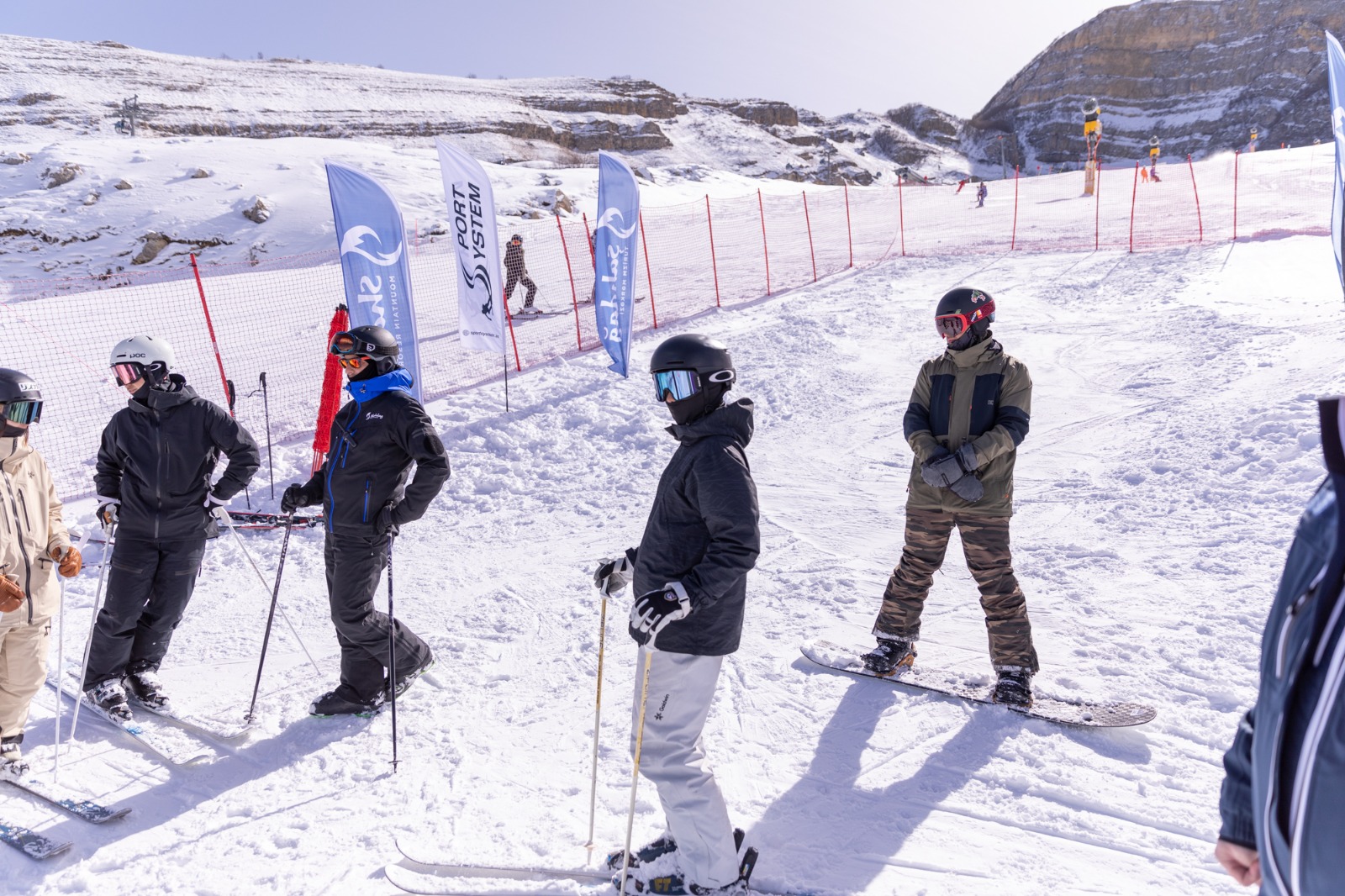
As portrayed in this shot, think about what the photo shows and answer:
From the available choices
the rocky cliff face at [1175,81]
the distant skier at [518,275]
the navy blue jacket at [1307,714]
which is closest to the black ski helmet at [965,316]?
the navy blue jacket at [1307,714]

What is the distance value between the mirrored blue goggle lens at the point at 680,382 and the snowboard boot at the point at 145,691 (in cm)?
346

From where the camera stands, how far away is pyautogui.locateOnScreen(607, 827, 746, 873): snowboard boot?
9.82 feet

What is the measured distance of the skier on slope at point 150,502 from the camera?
414 cm

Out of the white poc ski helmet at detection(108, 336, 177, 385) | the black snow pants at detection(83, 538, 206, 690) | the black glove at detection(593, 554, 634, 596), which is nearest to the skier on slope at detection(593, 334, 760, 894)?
the black glove at detection(593, 554, 634, 596)

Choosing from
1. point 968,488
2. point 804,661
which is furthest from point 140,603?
point 968,488

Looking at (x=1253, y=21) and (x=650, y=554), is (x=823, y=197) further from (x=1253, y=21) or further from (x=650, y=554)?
(x=1253, y=21)

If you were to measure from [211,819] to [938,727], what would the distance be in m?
3.28

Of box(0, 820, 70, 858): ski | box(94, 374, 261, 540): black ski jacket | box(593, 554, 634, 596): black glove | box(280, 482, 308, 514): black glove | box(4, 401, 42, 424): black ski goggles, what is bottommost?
box(0, 820, 70, 858): ski

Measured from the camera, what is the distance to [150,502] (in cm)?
420

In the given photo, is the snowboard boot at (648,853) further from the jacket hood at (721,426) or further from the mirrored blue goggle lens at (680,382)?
the mirrored blue goggle lens at (680,382)

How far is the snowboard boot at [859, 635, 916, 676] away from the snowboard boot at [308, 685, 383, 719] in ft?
8.62

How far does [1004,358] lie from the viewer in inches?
157

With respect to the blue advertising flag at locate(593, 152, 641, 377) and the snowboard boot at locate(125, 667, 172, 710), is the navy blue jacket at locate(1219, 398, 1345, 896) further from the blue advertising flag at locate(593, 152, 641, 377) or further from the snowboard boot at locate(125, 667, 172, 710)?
the blue advertising flag at locate(593, 152, 641, 377)

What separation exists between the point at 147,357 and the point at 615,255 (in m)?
6.39
